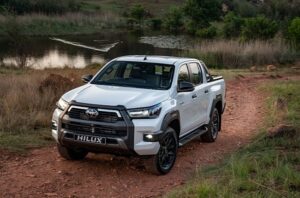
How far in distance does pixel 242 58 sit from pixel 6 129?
20.0 metres

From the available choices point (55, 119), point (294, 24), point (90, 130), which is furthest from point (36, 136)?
point (294, 24)

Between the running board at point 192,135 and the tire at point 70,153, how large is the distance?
160 cm

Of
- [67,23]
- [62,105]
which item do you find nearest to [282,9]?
[67,23]

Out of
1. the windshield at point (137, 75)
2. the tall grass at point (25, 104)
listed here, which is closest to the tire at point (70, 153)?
the windshield at point (137, 75)

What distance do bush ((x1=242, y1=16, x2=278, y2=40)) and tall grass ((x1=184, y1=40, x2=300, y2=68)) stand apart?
4.85 m

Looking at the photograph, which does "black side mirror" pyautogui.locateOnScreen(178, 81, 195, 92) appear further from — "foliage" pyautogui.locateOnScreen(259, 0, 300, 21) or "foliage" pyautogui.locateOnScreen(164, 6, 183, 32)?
"foliage" pyautogui.locateOnScreen(164, 6, 183, 32)

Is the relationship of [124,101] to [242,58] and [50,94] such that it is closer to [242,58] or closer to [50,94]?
[50,94]

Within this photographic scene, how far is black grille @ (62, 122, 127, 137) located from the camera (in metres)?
7.48

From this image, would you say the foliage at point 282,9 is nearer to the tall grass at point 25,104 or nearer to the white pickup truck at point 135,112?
the tall grass at point 25,104

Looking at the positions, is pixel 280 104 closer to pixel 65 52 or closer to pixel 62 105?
pixel 62 105

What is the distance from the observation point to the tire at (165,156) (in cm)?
788

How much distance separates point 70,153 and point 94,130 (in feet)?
3.46

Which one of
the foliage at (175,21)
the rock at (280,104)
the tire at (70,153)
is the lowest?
the foliage at (175,21)

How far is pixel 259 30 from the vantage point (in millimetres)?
34562
